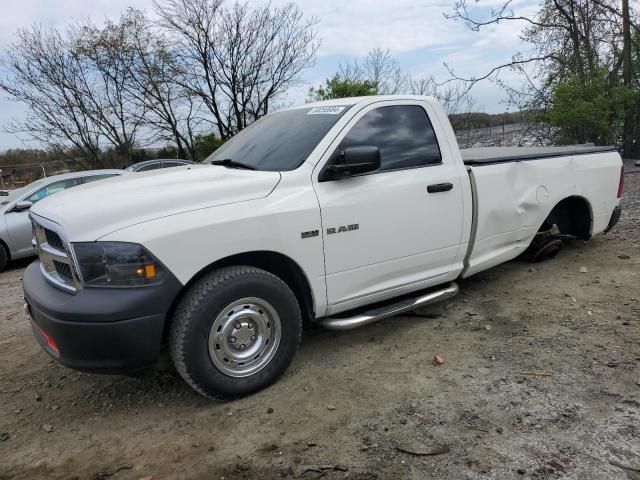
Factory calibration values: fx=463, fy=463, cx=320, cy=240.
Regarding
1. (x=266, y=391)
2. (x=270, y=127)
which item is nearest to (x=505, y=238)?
(x=270, y=127)

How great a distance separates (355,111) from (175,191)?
1.48 metres

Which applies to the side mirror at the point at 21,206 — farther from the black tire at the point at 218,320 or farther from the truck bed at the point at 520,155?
the truck bed at the point at 520,155

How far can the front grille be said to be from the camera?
2676 millimetres

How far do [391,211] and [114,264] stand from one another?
1947 mm

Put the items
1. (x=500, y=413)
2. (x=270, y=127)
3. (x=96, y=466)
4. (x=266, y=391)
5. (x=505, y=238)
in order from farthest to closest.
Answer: (x=505, y=238) < (x=270, y=127) < (x=266, y=391) < (x=500, y=413) < (x=96, y=466)

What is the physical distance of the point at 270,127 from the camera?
400 centimetres

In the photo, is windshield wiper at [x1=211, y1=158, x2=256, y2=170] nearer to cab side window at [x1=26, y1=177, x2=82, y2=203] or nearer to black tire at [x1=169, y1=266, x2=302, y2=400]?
black tire at [x1=169, y1=266, x2=302, y2=400]

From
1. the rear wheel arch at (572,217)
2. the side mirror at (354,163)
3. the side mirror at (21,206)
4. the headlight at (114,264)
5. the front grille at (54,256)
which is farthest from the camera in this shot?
the side mirror at (21,206)

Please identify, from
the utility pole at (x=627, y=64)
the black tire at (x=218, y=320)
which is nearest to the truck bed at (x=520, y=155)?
the black tire at (x=218, y=320)

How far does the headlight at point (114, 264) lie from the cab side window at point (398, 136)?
1.59 m

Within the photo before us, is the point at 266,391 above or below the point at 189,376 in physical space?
below

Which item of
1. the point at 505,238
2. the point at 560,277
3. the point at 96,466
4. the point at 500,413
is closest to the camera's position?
the point at 96,466

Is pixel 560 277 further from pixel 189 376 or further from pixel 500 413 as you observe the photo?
pixel 189 376

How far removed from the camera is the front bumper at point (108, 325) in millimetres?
2514
